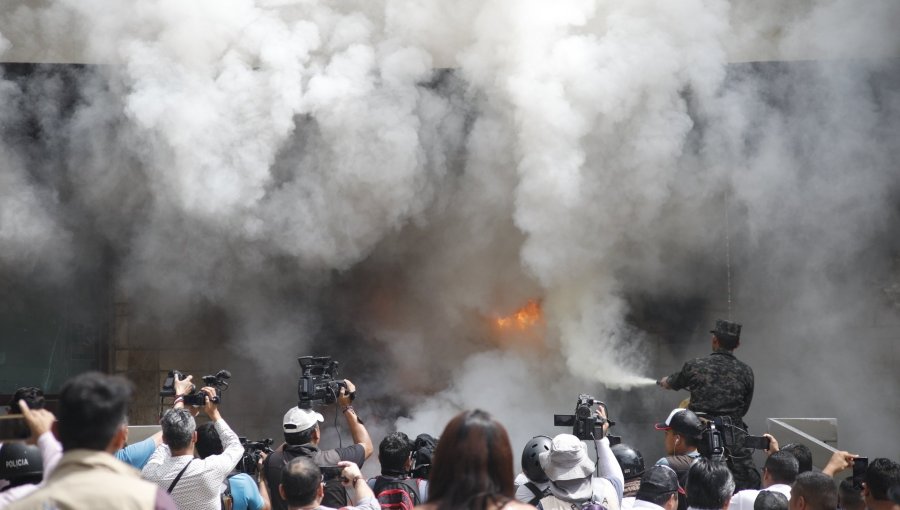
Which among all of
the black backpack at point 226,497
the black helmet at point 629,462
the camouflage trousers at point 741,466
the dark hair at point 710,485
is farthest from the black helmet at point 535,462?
the camouflage trousers at point 741,466

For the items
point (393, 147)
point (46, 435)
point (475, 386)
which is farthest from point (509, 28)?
point (46, 435)

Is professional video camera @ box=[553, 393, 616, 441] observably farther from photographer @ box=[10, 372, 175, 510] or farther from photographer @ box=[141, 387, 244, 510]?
photographer @ box=[10, 372, 175, 510]

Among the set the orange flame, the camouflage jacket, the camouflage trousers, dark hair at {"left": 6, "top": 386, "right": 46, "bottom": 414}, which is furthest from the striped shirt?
the orange flame

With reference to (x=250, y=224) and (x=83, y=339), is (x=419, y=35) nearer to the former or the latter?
(x=250, y=224)

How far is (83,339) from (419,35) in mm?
4629

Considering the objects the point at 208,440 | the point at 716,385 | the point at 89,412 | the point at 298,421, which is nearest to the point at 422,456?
the point at 298,421

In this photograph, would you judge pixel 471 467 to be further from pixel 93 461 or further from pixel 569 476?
pixel 569 476

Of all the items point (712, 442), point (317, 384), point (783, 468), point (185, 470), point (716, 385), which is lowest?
point (185, 470)

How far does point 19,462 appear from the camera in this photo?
3438 mm

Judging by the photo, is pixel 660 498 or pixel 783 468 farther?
pixel 783 468

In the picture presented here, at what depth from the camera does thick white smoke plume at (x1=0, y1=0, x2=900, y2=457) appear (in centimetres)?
837

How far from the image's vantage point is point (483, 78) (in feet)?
28.4

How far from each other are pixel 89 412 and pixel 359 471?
1686 mm

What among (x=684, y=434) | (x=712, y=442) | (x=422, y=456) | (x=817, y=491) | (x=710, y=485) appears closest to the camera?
→ (x=710, y=485)
